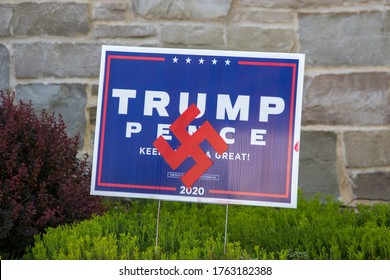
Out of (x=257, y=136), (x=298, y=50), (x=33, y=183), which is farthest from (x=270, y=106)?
(x=298, y=50)

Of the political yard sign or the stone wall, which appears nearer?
the political yard sign

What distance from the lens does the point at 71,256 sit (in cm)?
280

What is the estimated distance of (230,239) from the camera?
11.4ft

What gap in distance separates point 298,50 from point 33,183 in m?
2.11

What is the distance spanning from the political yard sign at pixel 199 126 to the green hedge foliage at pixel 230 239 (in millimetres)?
205

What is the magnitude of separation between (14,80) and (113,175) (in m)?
2.18

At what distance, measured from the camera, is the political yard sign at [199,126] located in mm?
3012

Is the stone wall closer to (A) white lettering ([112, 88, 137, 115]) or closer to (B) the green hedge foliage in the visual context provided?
(B) the green hedge foliage

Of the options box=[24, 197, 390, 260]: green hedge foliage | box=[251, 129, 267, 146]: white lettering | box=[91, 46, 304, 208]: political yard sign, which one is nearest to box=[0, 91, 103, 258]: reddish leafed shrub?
box=[24, 197, 390, 260]: green hedge foliage

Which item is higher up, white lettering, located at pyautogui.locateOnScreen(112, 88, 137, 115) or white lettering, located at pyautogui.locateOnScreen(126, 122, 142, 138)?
white lettering, located at pyautogui.locateOnScreen(112, 88, 137, 115)

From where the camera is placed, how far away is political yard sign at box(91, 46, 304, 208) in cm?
301

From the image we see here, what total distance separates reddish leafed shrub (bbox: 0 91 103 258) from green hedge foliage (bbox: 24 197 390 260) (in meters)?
0.12

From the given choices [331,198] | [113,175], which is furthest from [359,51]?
[113,175]

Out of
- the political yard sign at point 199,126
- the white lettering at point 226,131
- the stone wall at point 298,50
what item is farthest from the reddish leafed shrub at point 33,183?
the stone wall at point 298,50
